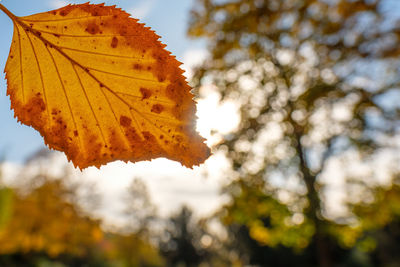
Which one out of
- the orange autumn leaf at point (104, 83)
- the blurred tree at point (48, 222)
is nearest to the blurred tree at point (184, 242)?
the blurred tree at point (48, 222)

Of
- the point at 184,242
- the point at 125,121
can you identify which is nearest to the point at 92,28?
the point at 125,121

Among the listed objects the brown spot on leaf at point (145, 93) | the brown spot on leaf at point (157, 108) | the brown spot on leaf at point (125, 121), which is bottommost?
the brown spot on leaf at point (125, 121)

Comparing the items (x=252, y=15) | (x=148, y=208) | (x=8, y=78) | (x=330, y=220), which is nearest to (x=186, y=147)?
Result: (x=8, y=78)

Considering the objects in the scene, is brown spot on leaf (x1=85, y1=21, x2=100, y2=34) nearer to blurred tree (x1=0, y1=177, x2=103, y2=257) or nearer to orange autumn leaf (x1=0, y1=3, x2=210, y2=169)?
orange autumn leaf (x1=0, y1=3, x2=210, y2=169)

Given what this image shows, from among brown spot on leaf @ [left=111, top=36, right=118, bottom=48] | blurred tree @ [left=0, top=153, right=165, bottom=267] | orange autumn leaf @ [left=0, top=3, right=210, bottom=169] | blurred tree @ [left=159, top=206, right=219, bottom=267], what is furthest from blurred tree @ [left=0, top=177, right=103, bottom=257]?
blurred tree @ [left=159, top=206, right=219, bottom=267]

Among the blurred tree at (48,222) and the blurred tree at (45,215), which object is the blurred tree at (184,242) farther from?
the blurred tree at (48,222)

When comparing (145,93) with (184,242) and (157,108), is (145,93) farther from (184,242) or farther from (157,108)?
(184,242)

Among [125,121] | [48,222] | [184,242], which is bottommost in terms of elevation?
[125,121]

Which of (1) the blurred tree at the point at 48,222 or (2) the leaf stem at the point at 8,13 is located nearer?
(2) the leaf stem at the point at 8,13

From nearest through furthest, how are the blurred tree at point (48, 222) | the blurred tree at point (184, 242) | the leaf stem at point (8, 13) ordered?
the leaf stem at point (8, 13), the blurred tree at point (48, 222), the blurred tree at point (184, 242)
